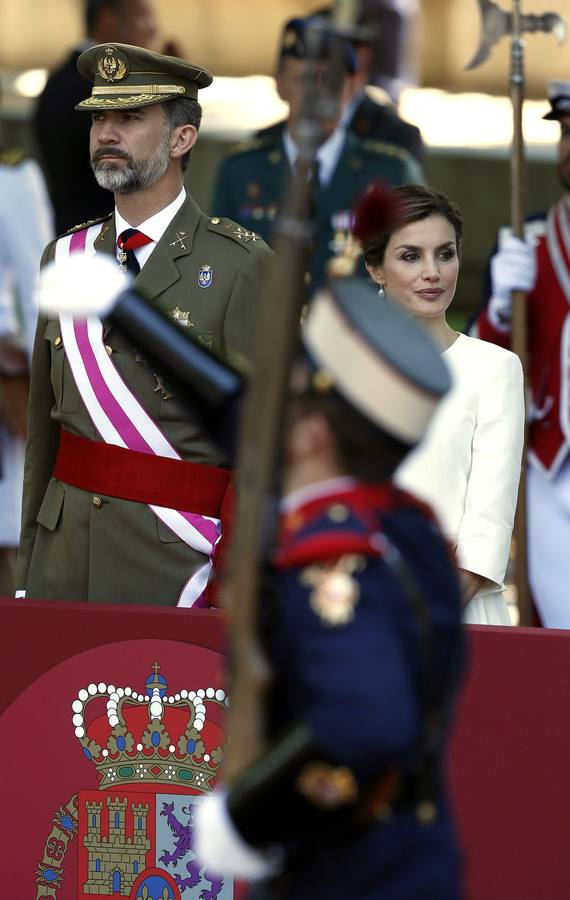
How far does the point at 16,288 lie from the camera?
6.22m

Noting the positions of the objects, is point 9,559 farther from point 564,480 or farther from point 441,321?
point 441,321

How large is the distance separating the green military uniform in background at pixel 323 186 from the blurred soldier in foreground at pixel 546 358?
0.51 m

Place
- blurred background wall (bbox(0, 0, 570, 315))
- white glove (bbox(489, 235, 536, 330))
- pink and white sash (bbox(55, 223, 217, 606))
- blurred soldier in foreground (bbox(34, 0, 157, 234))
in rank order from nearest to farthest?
1. pink and white sash (bbox(55, 223, 217, 606))
2. white glove (bbox(489, 235, 536, 330))
3. blurred soldier in foreground (bbox(34, 0, 157, 234))
4. blurred background wall (bbox(0, 0, 570, 315))

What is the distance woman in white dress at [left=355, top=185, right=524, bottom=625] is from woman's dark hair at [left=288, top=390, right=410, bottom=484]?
4.90ft

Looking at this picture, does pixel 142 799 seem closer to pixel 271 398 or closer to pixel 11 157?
pixel 271 398

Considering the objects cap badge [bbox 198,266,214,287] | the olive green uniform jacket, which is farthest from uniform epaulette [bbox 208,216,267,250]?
cap badge [bbox 198,266,214,287]

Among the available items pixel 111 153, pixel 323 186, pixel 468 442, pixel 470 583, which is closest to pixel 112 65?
pixel 111 153

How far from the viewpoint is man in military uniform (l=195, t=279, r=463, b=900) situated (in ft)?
8.01

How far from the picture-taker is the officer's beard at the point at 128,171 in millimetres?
4328

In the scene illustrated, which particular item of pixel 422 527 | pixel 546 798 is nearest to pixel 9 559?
pixel 546 798

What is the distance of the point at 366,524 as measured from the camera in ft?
8.32

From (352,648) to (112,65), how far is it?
7.65ft

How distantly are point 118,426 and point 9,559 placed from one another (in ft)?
8.00

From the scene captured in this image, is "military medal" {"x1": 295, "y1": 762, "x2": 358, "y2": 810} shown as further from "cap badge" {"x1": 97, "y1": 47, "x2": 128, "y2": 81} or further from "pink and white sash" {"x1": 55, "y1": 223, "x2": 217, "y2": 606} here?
"cap badge" {"x1": 97, "y1": 47, "x2": 128, "y2": 81}
